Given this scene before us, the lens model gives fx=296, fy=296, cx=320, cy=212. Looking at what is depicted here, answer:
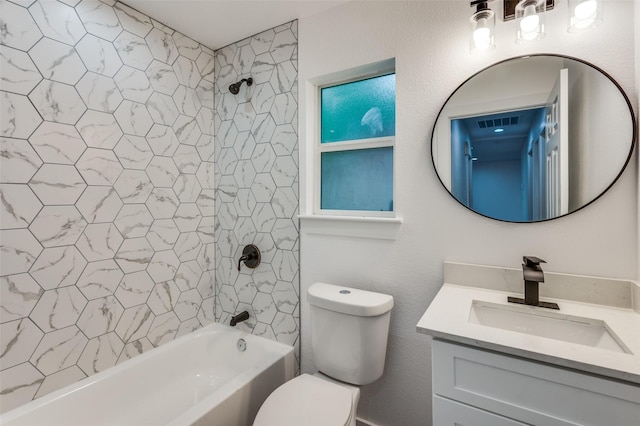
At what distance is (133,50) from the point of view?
173 cm

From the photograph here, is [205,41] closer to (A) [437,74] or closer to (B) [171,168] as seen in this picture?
(B) [171,168]

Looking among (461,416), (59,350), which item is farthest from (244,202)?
(461,416)

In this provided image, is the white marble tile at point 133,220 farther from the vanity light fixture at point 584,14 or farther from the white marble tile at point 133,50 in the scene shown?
the vanity light fixture at point 584,14

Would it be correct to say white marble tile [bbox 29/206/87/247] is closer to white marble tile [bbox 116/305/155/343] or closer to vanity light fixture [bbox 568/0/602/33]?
white marble tile [bbox 116/305/155/343]

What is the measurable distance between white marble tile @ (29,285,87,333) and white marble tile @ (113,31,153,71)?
4.22 ft

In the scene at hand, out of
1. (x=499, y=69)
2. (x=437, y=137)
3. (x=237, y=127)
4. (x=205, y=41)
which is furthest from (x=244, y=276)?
(x=499, y=69)

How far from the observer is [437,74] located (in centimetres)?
144

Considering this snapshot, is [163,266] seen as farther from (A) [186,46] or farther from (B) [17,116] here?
(A) [186,46]

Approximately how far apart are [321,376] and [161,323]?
1.09m

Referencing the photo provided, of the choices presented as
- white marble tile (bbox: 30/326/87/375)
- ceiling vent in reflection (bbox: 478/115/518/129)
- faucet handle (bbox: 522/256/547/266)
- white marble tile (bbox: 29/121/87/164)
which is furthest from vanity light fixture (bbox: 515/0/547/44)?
white marble tile (bbox: 30/326/87/375)

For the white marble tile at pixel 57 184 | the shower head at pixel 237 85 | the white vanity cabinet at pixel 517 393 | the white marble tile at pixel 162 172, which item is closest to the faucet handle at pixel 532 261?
the white vanity cabinet at pixel 517 393

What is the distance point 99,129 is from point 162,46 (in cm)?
70

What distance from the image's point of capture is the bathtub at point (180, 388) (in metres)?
1.37

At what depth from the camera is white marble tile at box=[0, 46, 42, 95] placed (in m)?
1.28
